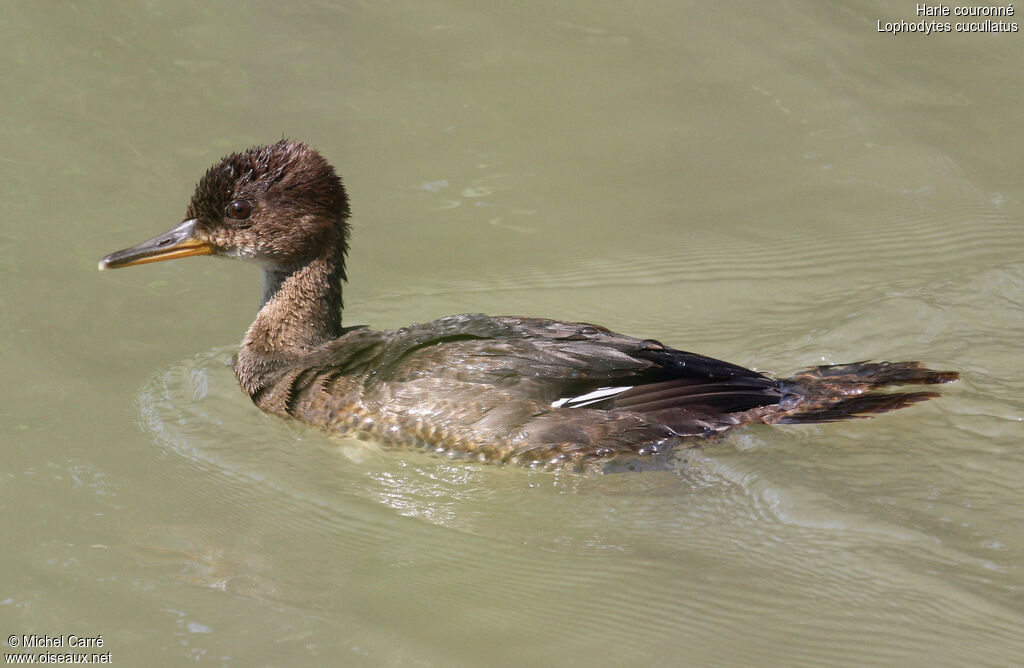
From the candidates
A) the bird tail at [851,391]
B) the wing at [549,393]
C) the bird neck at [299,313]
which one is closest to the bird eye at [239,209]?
the bird neck at [299,313]

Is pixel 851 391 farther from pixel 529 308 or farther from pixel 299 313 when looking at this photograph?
pixel 299 313

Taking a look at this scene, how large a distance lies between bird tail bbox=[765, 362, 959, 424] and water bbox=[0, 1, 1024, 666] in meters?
0.21

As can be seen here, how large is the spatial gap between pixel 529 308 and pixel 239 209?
1.95 metres

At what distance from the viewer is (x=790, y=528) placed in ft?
16.6

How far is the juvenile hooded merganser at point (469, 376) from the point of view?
555cm

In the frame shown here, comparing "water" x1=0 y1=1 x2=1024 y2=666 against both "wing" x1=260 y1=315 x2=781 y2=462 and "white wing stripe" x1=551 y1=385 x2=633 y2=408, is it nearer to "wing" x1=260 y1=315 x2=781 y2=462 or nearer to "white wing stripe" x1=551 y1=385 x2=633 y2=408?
"wing" x1=260 y1=315 x2=781 y2=462

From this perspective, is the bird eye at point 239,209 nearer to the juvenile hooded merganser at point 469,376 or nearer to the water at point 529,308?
the juvenile hooded merganser at point 469,376

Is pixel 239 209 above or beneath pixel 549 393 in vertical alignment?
above

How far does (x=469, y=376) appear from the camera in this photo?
560 cm

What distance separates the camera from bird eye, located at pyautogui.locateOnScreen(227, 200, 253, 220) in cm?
621

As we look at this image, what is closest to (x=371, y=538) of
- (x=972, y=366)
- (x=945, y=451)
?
(x=945, y=451)

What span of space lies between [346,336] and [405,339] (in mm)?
504

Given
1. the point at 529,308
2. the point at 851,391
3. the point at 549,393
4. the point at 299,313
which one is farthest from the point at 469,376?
the point at 851,391

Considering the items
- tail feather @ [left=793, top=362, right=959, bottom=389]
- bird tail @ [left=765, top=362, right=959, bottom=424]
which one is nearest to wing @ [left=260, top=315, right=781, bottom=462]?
bird tail @ [left=765, top=362, right=959, bottom=424]
